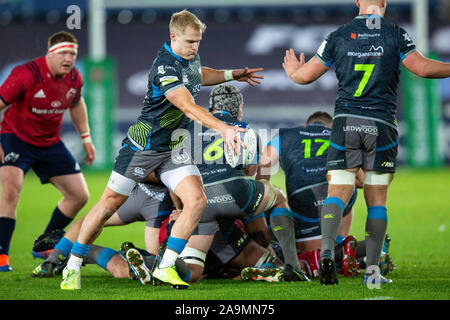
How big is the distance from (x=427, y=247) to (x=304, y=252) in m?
2.38

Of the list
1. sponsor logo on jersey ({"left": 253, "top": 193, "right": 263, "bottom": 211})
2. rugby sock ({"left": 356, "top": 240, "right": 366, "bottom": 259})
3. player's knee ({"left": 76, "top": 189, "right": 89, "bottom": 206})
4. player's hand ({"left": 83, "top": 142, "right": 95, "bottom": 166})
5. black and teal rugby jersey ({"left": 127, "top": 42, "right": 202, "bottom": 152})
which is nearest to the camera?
black and teal rugby jersey ({"left": 127, "top": 42, "right": 202, "bottom": 152})

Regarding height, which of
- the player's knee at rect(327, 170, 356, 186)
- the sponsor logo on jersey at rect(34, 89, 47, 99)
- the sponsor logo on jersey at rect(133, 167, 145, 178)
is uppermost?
the sponsor logo on jersey at rect(34, 89, 47, 99)

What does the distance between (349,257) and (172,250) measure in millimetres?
1623

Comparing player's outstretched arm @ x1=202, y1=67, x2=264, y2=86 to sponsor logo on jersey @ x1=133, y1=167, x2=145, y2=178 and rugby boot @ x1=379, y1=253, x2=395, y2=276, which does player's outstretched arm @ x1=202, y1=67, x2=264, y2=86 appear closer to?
sponsor logo on jersey @ x1=133, y1=167, x2=145, y2=178

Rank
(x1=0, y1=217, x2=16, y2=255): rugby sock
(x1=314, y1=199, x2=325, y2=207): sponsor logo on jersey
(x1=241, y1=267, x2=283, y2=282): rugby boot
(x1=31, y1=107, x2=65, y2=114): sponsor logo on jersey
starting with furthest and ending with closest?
(x1=31, y1=107, x2=65, y2=114): sponsor logo on jersey → (x1=0, y1=217, x2=16, y2=255): rugby sock → (x1=314, y1=199, x2=325, y2=207): sponsor logo on jersey → (x1=241, y1=267, x2=283, y2=282): rugby boot

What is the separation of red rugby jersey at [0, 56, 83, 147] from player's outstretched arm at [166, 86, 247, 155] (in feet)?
8.63

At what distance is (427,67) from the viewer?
546 centimetres

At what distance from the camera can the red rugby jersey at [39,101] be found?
7516 millimetres

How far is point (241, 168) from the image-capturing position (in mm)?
6492

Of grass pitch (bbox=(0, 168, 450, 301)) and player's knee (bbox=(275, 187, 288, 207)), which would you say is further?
player's knee (bbox=(275, 187, 288, 207))

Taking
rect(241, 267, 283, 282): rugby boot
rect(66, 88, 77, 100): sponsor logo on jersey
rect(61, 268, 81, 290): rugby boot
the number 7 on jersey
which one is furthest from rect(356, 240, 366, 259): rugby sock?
rect(66, 88, 77, 100): sponsor logo on jersey

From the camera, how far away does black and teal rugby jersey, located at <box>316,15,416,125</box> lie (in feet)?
18.4

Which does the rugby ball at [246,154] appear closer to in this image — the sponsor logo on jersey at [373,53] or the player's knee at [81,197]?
the sponsor logo on jersey at [373,53]

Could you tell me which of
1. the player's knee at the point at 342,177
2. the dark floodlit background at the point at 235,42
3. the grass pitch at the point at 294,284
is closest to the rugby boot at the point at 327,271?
the grass pitch at the point at 294,284
